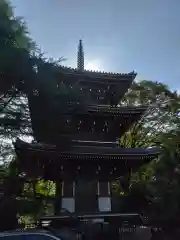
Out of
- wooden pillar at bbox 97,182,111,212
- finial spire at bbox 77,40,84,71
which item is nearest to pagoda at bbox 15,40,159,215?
wooden pillar at bbox 97,182,111,212

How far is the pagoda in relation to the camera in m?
14.9

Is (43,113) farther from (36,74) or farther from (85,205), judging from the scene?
(85,205)

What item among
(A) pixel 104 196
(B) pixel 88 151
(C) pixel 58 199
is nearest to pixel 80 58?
(B) pixel 88 151

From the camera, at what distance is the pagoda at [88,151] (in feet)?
49.0

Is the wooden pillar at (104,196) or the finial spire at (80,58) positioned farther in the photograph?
the finial spire at (80,58)

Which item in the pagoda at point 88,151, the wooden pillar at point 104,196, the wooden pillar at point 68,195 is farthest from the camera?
the wooden pillar at point 104,196

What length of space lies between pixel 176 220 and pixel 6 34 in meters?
14.1

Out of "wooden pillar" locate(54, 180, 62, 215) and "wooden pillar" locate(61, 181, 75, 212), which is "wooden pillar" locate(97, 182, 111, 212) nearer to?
"wooden pillar" locate(61, 181, 75, 212)

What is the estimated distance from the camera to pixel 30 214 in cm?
1442

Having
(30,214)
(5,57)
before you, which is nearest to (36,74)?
(5,57)

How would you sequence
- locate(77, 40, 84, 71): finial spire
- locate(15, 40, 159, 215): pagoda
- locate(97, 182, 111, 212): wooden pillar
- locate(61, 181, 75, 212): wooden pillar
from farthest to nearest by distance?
1. locate(77, 40, 84, 71): finial spire
2. locate(97, 182, 111, 212): wooden pillar
3. locate(61, 181, 75, 212): wooden pillar
4. locate(15, 40, 159, 215): pagoda

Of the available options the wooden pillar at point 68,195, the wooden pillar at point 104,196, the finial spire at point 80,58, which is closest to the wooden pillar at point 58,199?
the wooden pillar at point 68,195

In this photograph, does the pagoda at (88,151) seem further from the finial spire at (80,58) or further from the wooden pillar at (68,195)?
the finial spire at (80,58)

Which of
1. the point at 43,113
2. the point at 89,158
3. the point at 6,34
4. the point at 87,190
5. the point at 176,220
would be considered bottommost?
the point at 176,220
